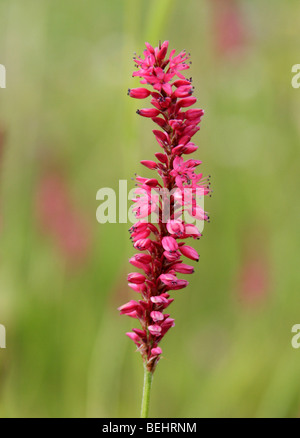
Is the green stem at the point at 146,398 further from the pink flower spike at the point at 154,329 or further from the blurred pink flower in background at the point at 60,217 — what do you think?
the blurred pink flower in background at the point at 60,217

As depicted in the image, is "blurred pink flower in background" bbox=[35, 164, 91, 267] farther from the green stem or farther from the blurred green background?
the green stem

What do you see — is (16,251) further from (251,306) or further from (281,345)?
(281,345)

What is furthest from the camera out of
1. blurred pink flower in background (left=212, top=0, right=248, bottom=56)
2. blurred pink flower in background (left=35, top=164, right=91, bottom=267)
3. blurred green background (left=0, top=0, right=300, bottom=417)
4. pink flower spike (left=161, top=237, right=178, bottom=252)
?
blurred pink flower in background (left=212, top=0, right=248, bottom=56)

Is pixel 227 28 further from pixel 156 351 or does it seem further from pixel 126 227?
pixel 156 351

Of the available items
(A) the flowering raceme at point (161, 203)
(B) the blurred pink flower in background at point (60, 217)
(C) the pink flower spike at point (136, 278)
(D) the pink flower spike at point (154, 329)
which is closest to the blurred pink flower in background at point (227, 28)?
(B) the blurred pink flower in background at point (60, 217)

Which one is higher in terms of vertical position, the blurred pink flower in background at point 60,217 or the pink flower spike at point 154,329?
the blurred pink flower in background at point 60,217

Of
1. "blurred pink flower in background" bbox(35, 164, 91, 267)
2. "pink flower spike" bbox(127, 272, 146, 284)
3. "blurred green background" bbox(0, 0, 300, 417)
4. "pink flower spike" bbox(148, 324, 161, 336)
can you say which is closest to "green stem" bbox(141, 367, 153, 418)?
"pink flower spike" bbox(148, 324, 161, 336)
